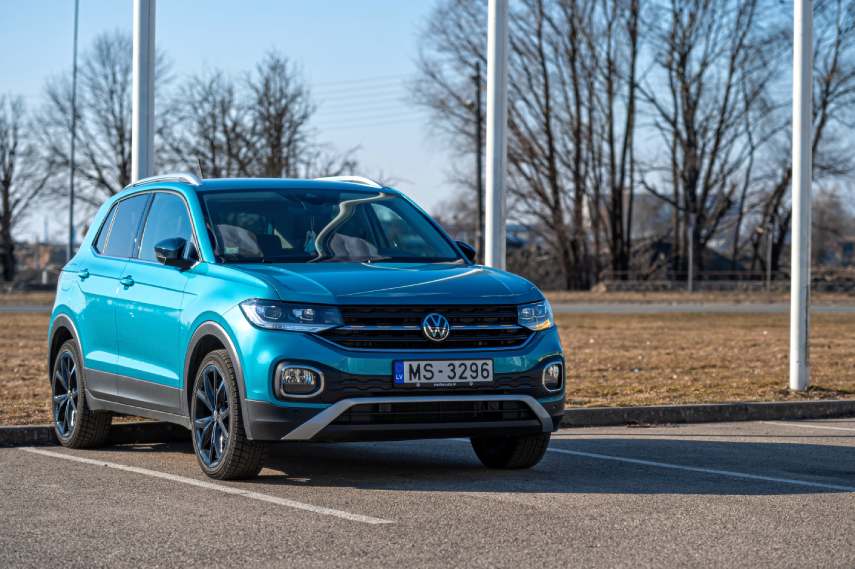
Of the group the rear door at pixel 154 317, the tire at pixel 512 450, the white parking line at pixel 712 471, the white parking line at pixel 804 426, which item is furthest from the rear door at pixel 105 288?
the white parking line at pixel 804 426

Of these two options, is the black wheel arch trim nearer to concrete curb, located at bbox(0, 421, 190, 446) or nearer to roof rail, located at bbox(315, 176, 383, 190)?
roof rail, located at bbox(315, 176, 383, 190)

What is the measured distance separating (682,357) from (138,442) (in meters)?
9.40

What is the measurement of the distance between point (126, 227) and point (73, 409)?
1.37 metres

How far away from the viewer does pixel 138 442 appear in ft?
32.9

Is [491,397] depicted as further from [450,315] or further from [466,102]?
[466,102]

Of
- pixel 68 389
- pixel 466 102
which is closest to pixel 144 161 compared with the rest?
pixel 68 389

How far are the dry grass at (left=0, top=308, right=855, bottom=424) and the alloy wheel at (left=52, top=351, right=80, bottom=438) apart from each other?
0.81 meters

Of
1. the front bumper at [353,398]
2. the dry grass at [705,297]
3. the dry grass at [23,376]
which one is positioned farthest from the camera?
the dry grass at [705,297]

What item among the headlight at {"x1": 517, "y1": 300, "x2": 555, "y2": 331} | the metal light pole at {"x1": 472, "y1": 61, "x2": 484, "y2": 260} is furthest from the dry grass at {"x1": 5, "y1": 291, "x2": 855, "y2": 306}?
the headlight at {"x1": 517, "y1": 300, "x2": 555, "y2": 331}

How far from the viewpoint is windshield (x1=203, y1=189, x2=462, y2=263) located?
26.9ft

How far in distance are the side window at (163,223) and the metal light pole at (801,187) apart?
6.66 metres

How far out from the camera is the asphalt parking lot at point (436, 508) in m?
5.52

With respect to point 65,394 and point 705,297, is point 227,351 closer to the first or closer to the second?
point 65,394

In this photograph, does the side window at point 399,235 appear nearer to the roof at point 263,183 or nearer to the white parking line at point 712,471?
the roof at point 263,183
